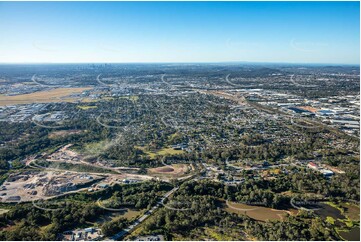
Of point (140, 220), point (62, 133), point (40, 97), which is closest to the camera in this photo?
point (140, 220)

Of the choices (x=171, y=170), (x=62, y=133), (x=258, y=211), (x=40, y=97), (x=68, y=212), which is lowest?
(x=258, y=211)

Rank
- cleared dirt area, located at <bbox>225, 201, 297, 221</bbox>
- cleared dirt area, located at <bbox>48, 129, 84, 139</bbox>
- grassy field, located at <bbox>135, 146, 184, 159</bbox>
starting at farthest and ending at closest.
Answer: cleared dirt area, located at <bbox>48, 129, 84, 139</bbox> < grassy field, located at <bbox>135, 146, 184, 159</bbox> < cleared dirt area, located at <bbox>225, 201, 297, 221</bbox>

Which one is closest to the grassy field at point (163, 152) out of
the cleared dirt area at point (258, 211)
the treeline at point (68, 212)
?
the treeline at point (68, 212)

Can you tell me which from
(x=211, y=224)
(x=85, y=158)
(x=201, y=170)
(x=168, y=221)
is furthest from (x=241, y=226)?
(x=85, y=158)

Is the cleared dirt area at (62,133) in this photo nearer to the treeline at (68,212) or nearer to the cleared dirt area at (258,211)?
the treeline at (68,212)

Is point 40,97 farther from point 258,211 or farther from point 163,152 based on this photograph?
point 258,211

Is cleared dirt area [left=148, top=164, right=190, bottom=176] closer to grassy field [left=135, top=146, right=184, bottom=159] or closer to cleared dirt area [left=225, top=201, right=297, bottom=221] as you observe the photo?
grassy field [left=135, top=146, right=184, bottom=159]

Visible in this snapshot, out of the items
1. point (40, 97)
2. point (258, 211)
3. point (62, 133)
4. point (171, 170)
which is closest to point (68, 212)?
point (171, 170)

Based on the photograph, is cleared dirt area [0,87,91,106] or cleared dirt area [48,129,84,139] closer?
cleared dirt area [48,129,84,139]

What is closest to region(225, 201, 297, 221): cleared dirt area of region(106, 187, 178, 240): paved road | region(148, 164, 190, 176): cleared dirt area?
region(106, 187, 178, 240): paved road
